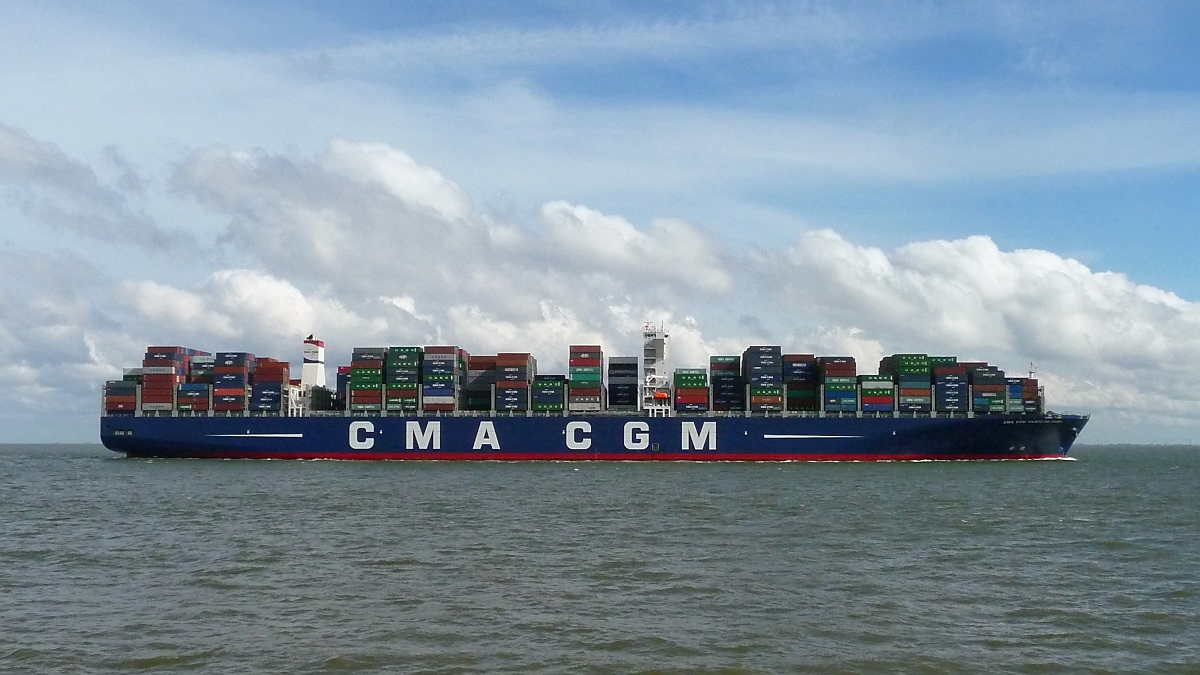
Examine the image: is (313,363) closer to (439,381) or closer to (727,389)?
(439,381)

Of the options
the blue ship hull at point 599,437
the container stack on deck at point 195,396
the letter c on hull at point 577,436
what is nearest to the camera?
the blue ship hull at point 599,437

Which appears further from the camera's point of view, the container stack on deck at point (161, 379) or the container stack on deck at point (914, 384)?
the container stack on deck at point (161, 379)

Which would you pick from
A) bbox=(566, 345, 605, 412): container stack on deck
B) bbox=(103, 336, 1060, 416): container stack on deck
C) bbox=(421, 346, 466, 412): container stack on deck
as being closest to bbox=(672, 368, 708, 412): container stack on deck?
bbox=(103, 336, 1060, 416): container stack on deck

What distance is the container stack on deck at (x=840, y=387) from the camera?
6675 cm

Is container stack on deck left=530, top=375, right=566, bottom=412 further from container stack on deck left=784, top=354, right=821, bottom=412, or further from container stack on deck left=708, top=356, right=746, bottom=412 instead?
container stack on deck left=784, top=354, right=821, bottom=412

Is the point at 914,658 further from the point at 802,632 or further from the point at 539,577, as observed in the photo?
the point at 539,577

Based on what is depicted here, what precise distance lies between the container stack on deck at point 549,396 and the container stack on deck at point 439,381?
635 cm

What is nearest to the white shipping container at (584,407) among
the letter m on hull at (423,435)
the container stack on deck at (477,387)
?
the container stack on deck at (477,387)

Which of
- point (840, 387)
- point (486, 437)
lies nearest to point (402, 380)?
point (486, 437)

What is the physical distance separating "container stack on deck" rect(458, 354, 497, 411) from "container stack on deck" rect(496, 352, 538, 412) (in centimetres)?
242

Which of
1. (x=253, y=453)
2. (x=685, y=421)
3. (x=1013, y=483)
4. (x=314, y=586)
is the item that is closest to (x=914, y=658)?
(x=314, y=586)

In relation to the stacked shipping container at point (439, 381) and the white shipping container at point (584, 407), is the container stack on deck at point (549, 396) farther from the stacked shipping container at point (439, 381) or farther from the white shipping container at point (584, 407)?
the stacked shipping container at point (439, 381)

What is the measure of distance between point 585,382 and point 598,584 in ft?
162

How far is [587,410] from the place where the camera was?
68.7 meters
